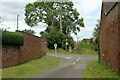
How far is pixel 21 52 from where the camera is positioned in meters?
30.9

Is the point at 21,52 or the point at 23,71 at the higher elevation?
the point at 21,52

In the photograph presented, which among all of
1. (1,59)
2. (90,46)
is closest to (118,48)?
(1,59)

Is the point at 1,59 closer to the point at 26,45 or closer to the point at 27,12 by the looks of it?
the point at 26,45

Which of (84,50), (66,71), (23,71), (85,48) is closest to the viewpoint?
(23,71)

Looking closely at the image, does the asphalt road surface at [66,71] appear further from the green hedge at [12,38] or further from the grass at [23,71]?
the green hedge at [12,38]

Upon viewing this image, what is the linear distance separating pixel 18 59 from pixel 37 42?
36.9ft

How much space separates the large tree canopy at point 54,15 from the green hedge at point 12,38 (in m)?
45.0

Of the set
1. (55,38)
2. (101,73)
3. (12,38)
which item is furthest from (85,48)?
(101,73)

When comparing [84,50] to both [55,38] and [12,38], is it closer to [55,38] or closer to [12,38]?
[55,38]

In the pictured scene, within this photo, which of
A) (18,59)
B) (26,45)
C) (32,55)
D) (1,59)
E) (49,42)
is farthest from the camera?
(49,42)

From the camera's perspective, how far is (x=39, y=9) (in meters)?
78.3

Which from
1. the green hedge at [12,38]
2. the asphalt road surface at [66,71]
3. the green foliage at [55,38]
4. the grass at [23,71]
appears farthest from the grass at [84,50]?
the grass at [23,71]

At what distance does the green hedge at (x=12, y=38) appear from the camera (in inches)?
1050

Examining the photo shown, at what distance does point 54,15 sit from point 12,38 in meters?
48.5
